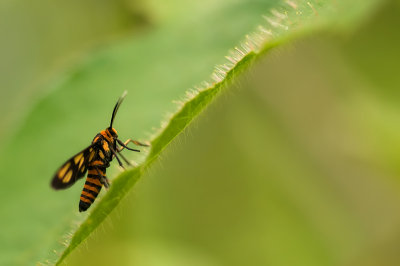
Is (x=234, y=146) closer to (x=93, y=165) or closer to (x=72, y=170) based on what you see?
(x=93, y=165)

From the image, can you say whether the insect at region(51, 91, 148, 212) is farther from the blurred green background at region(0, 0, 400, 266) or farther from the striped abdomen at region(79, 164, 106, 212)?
the blurred green background at region(0, 0, 400, 266)

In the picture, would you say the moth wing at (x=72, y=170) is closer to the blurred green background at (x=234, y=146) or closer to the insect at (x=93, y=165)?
the insect at (x=93, y=165)

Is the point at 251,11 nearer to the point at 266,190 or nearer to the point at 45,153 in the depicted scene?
the point at 45,153

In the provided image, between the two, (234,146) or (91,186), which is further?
(234,146)

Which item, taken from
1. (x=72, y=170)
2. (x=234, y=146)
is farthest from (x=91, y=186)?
(x=234, y=146)

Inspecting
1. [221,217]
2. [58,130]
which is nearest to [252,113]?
[221,217]

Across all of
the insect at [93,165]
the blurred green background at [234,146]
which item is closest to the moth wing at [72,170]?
the insect at [93,165]

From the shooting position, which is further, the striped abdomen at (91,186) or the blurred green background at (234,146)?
the blurred green background at (234,146)
